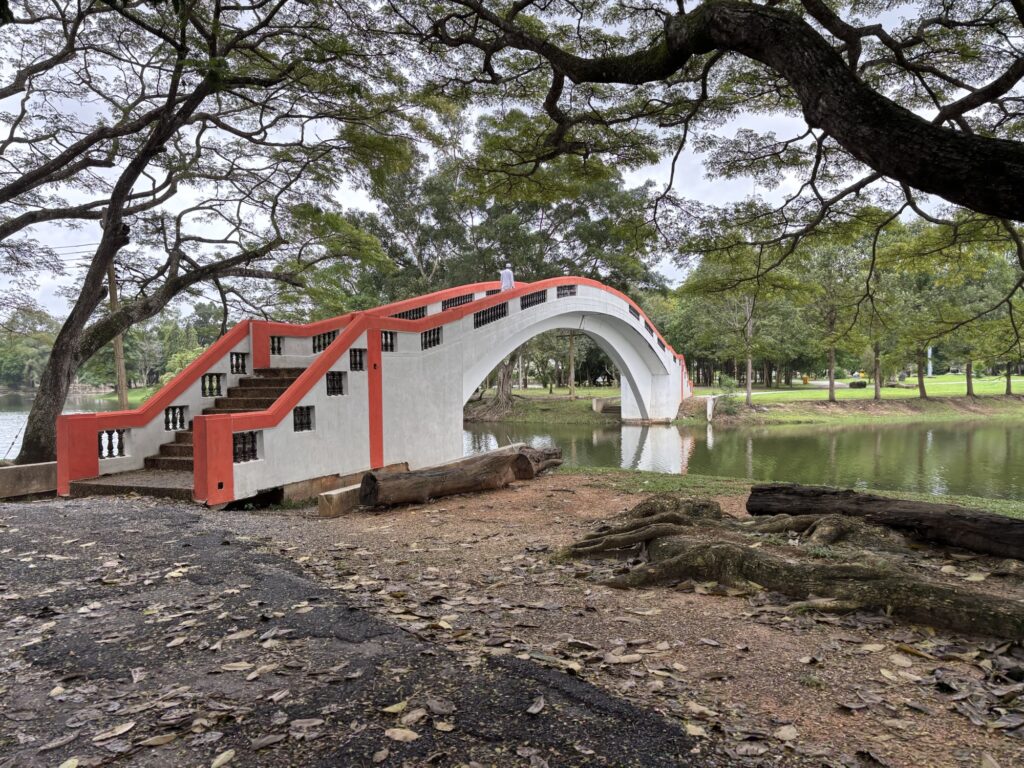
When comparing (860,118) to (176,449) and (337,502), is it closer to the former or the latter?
(337,502)

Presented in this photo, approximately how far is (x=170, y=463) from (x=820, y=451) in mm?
17160

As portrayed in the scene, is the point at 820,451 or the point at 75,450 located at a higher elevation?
the point at 75,450

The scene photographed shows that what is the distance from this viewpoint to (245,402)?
8359 mm

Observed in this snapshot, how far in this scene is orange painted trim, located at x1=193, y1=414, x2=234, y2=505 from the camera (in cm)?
624

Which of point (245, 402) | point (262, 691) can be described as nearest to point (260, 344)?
point (245, 402)

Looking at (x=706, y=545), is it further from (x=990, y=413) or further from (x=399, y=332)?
(x=990, y=413)

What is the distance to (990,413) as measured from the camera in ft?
89.5

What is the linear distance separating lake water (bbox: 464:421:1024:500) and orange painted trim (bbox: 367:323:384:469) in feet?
26.2

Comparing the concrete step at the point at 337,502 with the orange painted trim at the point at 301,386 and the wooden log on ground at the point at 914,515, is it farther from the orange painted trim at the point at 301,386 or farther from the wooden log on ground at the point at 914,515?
the wooden log on ground at the point at 914,515

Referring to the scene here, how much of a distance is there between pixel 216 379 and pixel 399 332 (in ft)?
9.17

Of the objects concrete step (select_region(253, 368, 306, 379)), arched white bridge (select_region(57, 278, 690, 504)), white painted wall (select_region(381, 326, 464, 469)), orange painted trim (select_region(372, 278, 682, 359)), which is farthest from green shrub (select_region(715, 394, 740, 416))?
concrete step (select_region(253, 368, 306, 379))

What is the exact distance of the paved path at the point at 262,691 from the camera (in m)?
1.84

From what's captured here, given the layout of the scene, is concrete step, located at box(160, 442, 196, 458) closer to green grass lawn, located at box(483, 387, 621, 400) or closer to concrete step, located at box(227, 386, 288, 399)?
concrete step, located at box(227, 386, 288, 399)

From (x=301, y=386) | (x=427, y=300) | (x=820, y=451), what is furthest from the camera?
(x=820, y=451)
